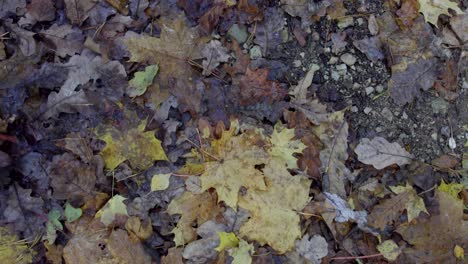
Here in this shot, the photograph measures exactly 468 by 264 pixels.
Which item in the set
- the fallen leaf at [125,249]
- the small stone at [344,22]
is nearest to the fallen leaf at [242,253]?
the fallen leaf at [125,249]

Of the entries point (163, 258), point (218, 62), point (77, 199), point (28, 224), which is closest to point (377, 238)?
point (163, 258)

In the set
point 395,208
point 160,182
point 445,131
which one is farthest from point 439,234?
point 160,182

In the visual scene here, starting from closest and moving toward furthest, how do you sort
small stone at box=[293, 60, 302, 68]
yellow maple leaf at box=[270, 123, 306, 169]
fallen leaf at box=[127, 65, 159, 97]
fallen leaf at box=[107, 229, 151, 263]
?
fallen leaf at box=[107, 229, 151, 263] → yellow maple leaf at box=[270, 123, 306, 169] → fallen leaf at box=[127, 65, 159, 97] → small stone at box=[293, 60, 302, 68]

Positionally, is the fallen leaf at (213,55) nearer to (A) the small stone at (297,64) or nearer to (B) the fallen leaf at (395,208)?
(A) the small stone at (297,64)

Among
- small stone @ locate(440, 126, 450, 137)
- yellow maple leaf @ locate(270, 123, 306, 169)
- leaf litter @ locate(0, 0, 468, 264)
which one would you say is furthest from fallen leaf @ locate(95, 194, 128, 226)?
small stone @ locate(440, 126, 450, 137)

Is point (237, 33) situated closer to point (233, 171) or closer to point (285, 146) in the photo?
point (285, 146)

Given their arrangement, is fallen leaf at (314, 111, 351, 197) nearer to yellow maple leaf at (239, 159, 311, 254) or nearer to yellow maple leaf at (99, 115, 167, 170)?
yellow maple leaf at (239, 159, 311, 254)

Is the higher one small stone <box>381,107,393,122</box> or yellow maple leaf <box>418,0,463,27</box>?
yellow maple leaf <box>418,0,463,27</box>

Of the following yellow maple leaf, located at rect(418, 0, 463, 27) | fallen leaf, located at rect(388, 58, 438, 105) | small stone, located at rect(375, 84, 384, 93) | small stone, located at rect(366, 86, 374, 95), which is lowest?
small stone, located at rect(366, 86, 374, 95)
